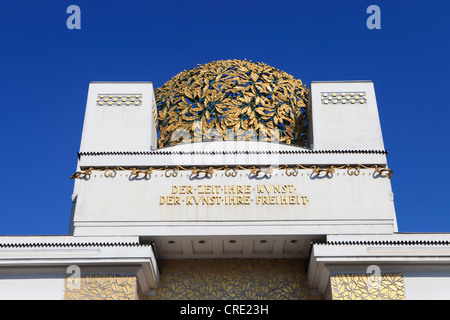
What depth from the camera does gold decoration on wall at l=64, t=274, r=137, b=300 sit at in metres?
8.84

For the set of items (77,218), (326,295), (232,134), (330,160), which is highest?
Result: (232,134)

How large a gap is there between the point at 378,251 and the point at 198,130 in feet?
11.9

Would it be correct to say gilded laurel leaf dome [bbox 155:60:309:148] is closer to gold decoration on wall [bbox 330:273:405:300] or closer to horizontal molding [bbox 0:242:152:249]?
horizontal molding [bbox 0:242:152:249]

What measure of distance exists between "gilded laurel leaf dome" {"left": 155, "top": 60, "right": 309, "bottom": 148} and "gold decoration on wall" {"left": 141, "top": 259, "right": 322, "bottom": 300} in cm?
210

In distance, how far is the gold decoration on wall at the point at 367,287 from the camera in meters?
8.77

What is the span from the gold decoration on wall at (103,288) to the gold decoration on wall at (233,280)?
0.83 metres

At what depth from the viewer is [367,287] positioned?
29.1ft

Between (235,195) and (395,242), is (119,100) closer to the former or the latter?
(235,195)

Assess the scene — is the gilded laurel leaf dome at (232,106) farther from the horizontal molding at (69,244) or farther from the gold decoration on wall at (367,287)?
the gold decoration on wall at (367,287)

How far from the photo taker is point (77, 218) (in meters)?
9.41

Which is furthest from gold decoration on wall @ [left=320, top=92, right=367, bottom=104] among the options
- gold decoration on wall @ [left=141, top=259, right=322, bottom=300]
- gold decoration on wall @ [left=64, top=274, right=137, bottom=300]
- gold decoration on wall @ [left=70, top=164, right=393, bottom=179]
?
gold decoration on wall @ [left=64, top=274, right=137, bottom=300]

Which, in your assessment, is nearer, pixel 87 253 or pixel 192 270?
pixel 87 253

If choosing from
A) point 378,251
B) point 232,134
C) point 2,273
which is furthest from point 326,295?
point 2,273

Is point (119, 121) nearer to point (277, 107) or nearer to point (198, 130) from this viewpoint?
point (198, 130)
